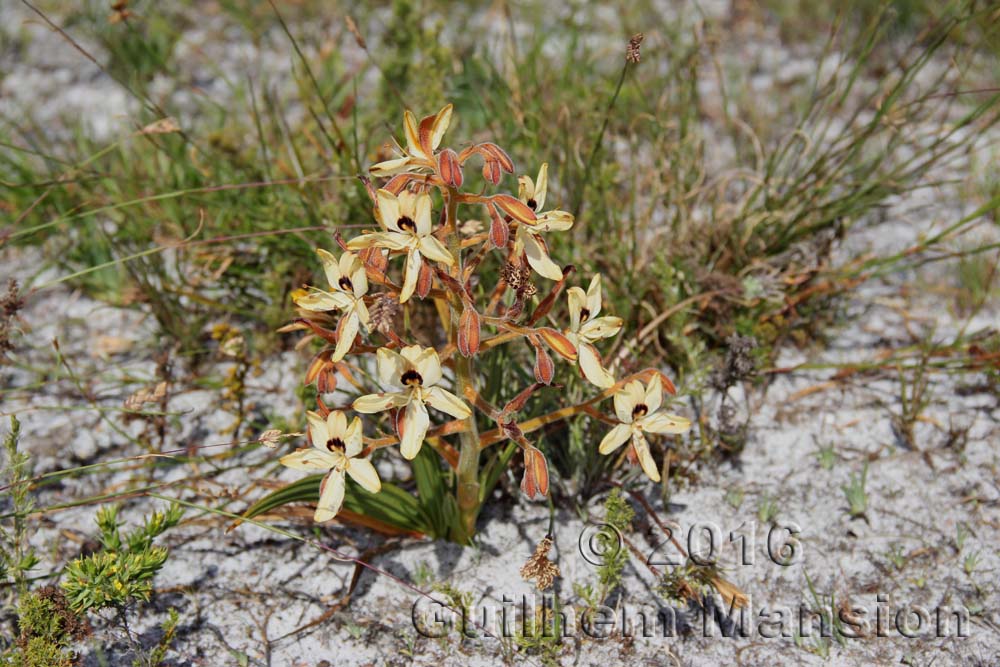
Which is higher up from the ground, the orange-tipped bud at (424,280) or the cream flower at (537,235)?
the cream flower at (537,235)

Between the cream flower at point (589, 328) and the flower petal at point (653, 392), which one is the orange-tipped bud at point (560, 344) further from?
the flower petal at point (653, 392)

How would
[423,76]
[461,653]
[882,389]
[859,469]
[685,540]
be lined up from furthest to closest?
[423,76], [882,389], [859,469], [685,540], [461,653]

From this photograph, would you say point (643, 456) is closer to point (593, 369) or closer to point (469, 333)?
point (593, 369)

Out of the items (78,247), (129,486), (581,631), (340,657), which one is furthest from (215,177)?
(581,631)

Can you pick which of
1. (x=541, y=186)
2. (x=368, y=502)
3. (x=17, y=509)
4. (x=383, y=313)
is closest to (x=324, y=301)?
(x=383, y=313)

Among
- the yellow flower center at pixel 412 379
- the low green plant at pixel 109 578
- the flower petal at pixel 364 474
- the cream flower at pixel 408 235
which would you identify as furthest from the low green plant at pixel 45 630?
the cream flower at pixel 408 235

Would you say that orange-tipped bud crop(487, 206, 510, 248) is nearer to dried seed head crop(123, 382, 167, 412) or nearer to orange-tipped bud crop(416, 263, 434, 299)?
orange-tipped bud crop(416, 263, 434, 299)

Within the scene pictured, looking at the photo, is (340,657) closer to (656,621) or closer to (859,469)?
(656,621)
